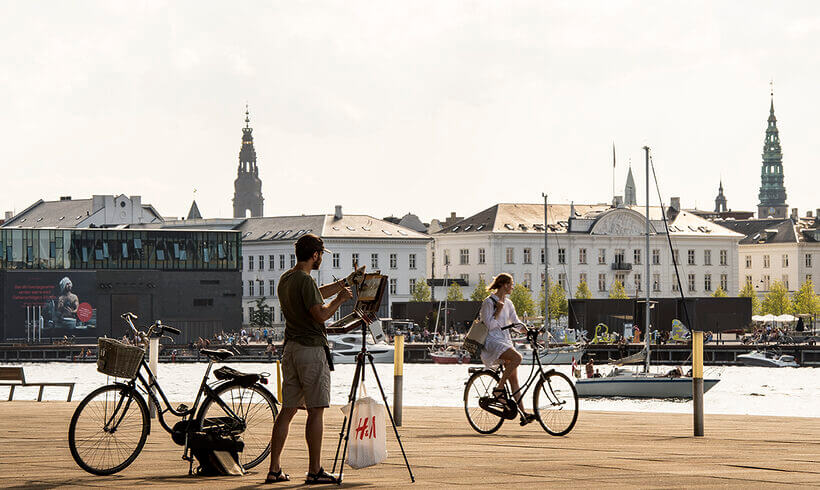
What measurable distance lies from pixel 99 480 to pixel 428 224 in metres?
154

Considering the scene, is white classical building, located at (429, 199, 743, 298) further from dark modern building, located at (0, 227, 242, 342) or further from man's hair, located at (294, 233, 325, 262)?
man's hair, located at (294, 233, 325, 262)

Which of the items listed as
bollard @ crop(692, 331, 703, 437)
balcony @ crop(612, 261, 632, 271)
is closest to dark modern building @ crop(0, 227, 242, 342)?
balcony @ crop(612, 261, 632, 271)

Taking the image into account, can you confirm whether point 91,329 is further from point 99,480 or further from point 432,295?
point 99,480

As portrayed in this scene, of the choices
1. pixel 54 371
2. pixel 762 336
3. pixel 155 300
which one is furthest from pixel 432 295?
pixel 54 371

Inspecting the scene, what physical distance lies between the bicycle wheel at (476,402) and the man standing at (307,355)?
4735 millimetres

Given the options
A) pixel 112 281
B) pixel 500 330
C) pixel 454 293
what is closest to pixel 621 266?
pixel 454 293

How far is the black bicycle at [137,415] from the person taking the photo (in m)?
11.0

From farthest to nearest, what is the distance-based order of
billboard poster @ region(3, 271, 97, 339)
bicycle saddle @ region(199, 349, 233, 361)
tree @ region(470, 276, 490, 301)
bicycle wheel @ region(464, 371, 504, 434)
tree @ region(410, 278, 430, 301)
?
tree @ region(410, 278, 430, 301) < tree @ region(470, 276, 490, 301) < billboard poster @ region(3, 271, 97, 339) < bicycle wheel @ region(464, 371, 504, 434) < bicycle saddle @ region(199, 349, 233, 361)

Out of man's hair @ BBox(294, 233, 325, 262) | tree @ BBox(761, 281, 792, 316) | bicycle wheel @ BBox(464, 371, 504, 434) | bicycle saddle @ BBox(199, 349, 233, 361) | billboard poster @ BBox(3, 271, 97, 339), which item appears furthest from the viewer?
tree @ BBox(761, 281, 792, 316)

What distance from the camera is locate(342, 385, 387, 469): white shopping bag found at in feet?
35.4

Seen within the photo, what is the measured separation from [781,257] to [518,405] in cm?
14328

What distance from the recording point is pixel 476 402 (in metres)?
15.4

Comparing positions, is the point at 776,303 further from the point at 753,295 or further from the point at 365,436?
the point at 365,436

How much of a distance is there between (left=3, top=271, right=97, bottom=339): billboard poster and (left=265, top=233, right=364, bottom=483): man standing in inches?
3732
